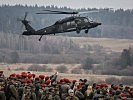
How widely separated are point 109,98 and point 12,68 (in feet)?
196

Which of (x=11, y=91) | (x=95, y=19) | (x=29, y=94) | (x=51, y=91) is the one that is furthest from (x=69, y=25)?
(x=95, y=19)

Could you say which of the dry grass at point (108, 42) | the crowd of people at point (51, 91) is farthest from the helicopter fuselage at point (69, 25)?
the dry grass at point (108, 42)

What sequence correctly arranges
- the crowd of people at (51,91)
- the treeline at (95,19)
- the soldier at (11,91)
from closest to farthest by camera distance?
1. the crowd of people at (51,91)
2. the soldier at (11,91)
3. the treeline at (95,19)

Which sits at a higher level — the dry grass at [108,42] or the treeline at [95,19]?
the treeline at [95,19]

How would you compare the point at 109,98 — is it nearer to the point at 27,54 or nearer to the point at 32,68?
the point at 32,68

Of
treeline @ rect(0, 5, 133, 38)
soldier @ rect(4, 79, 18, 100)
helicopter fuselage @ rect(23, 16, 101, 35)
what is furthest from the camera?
treeline @ rect(0, 5, 133, 38)

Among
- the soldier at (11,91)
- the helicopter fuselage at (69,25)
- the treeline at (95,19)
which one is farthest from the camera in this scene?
the treeline at (95,19)

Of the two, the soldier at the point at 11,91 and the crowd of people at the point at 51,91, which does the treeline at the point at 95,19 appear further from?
the soldier at the point at 11,91

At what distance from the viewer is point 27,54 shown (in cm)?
10575

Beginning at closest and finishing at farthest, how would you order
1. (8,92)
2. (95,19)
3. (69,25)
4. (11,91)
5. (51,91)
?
(51,91)
(11,91)
(8,92)
(69,25)
(95,19)

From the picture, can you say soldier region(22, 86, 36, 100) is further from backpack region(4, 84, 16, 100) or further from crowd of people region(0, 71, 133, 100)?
backpack region(4, 84, 16, 100)

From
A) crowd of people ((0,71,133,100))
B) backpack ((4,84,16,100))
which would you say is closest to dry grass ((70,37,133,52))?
crowd of people ((0,71,133,100))

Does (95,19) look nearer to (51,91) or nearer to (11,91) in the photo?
(11,91)

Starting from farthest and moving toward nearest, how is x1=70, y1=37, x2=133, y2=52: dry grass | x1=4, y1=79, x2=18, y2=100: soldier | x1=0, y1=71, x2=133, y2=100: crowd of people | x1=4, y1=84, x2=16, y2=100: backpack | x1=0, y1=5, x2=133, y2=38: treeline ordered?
x1=0, y1=5, x2=133, y2=38: treeline < x1=70, y1=37, x2=133, y2=52: dry grass < x1=4, y1=84, x2=16, y2=100: backpack < x1=4, y1=79, x2=18, y2=100: soldier < x1=0, y1=71, x2=133, y2=100: crowd of people
